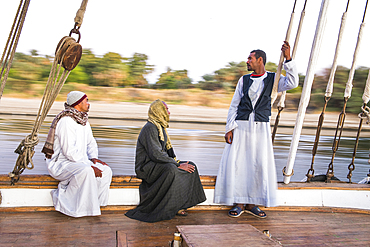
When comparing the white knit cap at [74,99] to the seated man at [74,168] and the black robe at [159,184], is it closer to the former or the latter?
the seated man at [74,168]

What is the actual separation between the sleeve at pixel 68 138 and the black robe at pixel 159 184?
1.42ft

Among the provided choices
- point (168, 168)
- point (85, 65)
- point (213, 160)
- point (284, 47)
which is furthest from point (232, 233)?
point (85, 65)

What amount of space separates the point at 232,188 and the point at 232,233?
2.98 ft

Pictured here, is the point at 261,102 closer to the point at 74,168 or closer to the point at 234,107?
the point at 234,107

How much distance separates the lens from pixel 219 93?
386 inches

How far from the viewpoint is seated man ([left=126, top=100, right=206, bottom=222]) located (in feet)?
6.54

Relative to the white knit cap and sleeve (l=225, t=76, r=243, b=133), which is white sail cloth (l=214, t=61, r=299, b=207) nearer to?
sleeve (l=225, t=76, r=243, b=133)

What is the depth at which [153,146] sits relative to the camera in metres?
2.07

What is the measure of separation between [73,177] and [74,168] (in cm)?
6

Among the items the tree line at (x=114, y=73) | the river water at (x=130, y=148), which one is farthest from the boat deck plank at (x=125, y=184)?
the tree line at (x=114, y=73)

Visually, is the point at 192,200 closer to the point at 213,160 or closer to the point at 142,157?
the point at 142,157

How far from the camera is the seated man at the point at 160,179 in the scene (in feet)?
6.54

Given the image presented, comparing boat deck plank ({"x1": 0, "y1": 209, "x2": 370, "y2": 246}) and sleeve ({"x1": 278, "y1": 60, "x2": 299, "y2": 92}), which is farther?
sleeve ({"x1": 278, "y1": 60, "x2": 299, "y2": 92})

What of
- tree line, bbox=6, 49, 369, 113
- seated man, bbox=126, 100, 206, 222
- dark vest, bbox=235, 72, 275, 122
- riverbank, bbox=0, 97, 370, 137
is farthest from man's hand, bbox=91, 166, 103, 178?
tree line, bbox=6, 49, 369, 113
